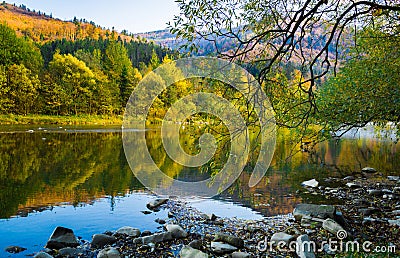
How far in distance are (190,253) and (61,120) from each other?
50276 mm

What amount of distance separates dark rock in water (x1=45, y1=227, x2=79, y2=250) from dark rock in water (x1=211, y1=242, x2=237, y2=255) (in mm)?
2713

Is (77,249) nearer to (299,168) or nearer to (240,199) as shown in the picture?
(240,199)

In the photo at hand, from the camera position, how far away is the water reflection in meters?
10.8

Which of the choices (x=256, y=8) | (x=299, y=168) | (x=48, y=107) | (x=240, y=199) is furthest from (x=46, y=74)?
(x=256, y=8)

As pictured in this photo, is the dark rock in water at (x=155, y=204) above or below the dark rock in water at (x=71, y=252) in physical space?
above

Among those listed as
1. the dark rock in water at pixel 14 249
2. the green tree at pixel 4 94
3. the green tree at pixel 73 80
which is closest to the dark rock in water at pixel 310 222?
the dark rock in water at pixel 14 249

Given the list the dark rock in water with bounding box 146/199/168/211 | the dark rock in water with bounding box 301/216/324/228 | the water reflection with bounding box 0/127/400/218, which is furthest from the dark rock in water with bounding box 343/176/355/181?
the dark rock in water with bounding box 146/199/168/211

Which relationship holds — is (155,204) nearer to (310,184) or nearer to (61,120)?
(310,184)

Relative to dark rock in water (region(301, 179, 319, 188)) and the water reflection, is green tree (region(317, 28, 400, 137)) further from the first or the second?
dark rock in water (region(301, 179, 319, 188))

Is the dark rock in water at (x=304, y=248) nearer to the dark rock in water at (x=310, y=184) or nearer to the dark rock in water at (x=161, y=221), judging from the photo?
the dark rock in water at (x=161, y=221)

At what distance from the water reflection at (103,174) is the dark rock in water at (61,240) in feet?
8.60

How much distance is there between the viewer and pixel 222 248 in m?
6.60

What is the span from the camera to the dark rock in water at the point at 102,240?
6.99 metres

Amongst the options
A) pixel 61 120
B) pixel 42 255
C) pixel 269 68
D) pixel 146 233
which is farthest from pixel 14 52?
pixel 269 68
